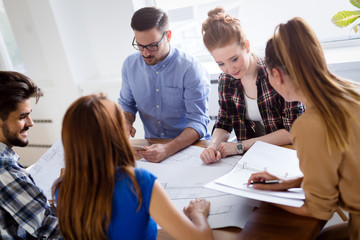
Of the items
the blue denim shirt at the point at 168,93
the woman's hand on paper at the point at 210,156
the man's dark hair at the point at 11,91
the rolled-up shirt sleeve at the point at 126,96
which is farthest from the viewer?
the rolled-up shirt sleeve at the point at 126,96

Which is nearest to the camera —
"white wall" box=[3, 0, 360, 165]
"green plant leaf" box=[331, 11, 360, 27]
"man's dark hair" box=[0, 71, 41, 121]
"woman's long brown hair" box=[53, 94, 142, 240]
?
"woman's long brown hair" box=[53, 94, 142, 240]

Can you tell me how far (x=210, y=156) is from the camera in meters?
1.37

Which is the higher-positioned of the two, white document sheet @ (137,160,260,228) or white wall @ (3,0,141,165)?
white wall @ (3,0,141,165)

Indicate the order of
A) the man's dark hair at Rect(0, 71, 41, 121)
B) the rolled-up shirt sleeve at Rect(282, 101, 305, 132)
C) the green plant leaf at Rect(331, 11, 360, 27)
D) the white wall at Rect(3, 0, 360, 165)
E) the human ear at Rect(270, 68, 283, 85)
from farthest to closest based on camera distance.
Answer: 1. the white wall at Rect(3, 0, 360, 165)
2. the green plant leaf at Rect(331, 11, 360, 27)
3. the rolled-up shirt sleeve at Rect(282, 101, 305, 132)
4. the man's dark hair at Rect(0, 71, 41, 121)
5. the human ear at Rect(270, 68, 283, 85)

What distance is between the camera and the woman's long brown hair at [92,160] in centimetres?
87

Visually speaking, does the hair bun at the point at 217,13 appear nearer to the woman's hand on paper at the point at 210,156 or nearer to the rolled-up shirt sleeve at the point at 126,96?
the woman's hand on paper at the point at 210,156

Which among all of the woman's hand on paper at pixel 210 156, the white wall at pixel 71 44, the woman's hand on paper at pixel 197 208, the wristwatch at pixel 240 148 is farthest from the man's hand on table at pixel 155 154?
the white wall at pixel 71 44

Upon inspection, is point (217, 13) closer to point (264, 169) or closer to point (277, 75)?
point (277, 75)

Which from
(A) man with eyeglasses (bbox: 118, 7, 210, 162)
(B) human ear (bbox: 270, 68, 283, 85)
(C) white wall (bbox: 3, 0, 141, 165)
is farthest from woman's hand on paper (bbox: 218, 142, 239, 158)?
(C) white wall (bbox: 3, 0, 141, 165)

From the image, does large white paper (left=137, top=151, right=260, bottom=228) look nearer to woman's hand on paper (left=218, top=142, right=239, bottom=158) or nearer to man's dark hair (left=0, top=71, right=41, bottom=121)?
woman's hand on paper (left=218, top=142, right=239, bottom=158)

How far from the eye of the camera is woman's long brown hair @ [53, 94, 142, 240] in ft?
2.85

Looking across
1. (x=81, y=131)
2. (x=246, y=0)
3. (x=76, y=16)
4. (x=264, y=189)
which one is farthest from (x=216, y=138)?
(x=76, y=16)

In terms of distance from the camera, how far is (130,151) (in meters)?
0.95

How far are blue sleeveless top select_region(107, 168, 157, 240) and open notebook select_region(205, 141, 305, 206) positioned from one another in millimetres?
219
